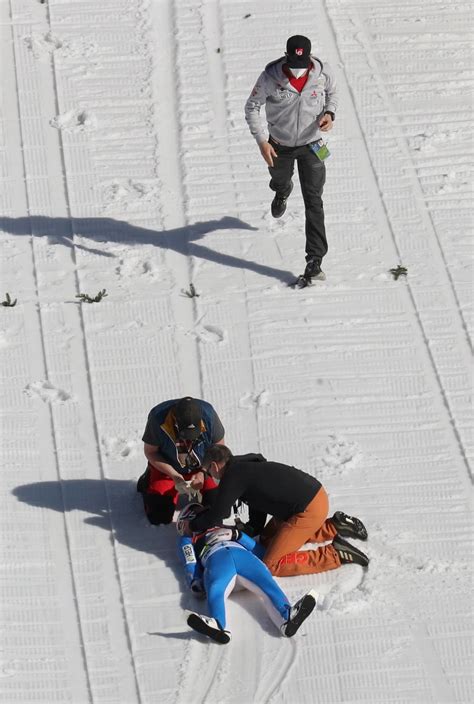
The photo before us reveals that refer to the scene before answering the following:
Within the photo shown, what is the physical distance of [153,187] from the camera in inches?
470

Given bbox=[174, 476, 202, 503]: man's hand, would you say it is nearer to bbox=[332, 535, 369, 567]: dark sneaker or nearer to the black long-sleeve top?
the black long-sleeve top

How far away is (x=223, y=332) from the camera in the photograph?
10.6 metres

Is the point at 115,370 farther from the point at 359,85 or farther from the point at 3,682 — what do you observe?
the point at 359,85

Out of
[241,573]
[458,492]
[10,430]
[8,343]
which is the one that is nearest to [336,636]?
[241,573]

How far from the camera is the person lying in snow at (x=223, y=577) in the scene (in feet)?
26.9

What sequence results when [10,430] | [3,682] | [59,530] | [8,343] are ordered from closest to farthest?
1. [3,682]
2. [59,530]
3. [10,430]
4. [8,343]

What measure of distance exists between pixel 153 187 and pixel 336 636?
4.83 metres

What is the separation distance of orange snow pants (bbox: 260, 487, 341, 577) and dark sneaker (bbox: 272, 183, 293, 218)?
315 cm

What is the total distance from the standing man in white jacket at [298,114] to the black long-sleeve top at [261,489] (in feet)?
8.96

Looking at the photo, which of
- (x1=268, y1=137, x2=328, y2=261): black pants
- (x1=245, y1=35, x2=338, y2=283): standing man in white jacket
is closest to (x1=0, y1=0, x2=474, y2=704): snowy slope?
(x1=268, y1=137, x2=328, y2=261): black pants

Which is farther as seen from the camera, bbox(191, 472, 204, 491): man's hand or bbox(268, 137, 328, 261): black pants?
bbox(268, 137, 328, 261): black pants

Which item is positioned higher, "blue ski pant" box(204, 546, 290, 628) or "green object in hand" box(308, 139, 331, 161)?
"green object in hand" box(308, 139, 331, 161)

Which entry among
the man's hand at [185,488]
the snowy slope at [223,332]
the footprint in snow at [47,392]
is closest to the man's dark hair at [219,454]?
the man's hand at [185,488]

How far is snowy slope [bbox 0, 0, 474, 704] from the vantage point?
830cm
